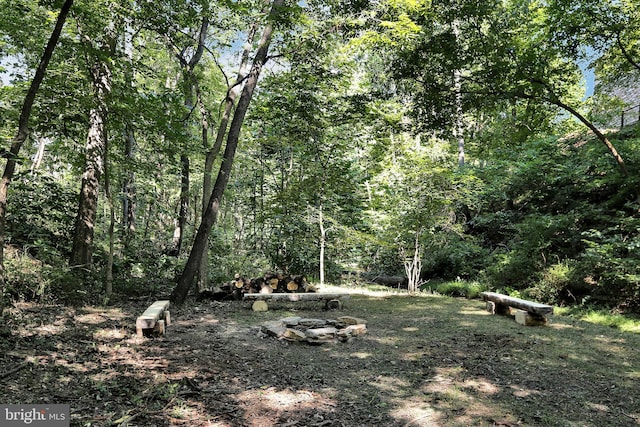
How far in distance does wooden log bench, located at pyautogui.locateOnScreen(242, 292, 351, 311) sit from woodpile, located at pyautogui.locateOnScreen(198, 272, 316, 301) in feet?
2.81

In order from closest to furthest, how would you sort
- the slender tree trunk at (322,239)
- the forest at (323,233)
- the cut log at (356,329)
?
the forest at (323,233) → the cut log at (356,329) → the slender tree trunk at (322,239)

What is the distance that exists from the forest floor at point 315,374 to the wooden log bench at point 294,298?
161 centimetres

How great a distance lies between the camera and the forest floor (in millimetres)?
3223

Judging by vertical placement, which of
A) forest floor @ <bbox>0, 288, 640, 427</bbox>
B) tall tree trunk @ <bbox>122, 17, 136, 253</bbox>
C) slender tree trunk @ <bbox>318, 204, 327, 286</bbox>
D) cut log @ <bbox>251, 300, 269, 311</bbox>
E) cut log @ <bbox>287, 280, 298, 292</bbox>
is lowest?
forest floor @ <bbox>0, 288, 640, 427</bbox>

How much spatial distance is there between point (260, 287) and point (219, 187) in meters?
2.77

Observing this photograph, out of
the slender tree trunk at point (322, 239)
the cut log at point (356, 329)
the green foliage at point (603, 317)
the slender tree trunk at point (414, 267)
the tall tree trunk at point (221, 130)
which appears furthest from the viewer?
the slender tree trunk at point (322, 239)

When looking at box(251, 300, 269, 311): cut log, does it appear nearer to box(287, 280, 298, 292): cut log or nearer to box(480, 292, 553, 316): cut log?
box(287, 280, 298, 292): cut log

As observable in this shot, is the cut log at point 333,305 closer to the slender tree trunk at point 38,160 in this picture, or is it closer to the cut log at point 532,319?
the cut log at point 532,319

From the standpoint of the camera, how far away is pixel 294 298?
8414mm

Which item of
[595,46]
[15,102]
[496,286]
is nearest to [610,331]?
[496,286]

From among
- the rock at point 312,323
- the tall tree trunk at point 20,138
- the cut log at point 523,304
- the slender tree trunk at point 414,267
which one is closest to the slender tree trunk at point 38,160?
the tall tree trunk at point 20,138

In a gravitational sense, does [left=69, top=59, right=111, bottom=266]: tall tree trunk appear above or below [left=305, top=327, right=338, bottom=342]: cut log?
above

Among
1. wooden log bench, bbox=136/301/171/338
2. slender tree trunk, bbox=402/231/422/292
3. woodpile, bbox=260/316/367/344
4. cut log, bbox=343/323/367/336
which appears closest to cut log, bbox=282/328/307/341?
woodpile, bbox=260/316/367/344

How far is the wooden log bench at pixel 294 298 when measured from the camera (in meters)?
8.22
